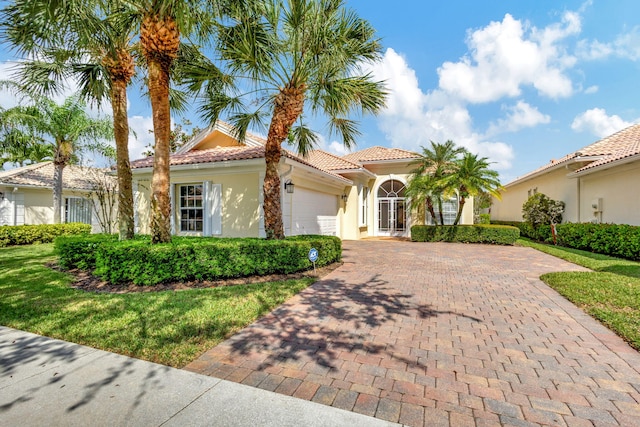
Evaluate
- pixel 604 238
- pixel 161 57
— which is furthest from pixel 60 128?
pixel 604 238

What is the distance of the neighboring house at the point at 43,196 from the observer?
15.3 metres

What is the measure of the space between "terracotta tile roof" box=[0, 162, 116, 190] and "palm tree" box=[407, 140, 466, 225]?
16.7 m

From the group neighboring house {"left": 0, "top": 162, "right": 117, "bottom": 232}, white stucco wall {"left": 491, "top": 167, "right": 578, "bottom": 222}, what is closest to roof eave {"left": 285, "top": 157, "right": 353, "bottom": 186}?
white stucco wall {"left": 491, "top": 167, "right": 578, "bottom": 222}

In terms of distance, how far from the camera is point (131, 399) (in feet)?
8.66

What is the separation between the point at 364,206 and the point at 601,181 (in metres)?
11.6

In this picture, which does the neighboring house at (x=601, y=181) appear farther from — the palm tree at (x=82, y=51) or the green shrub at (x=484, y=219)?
the palm tree at (x=82, y=51)

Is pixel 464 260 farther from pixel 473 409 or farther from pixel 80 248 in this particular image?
pixel 80 248

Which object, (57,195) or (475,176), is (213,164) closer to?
(57,195)

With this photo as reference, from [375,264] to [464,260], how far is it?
11.2 ft

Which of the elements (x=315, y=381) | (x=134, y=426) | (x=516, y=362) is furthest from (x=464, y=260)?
(x=134, y=426)

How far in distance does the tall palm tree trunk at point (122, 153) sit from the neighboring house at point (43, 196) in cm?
737

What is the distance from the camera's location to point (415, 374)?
3.09 meters

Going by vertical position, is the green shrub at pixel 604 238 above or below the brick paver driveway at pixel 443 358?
above

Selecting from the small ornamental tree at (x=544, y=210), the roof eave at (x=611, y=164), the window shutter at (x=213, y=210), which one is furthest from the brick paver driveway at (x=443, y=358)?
the small ornamental tree at (x=544, y=210)
